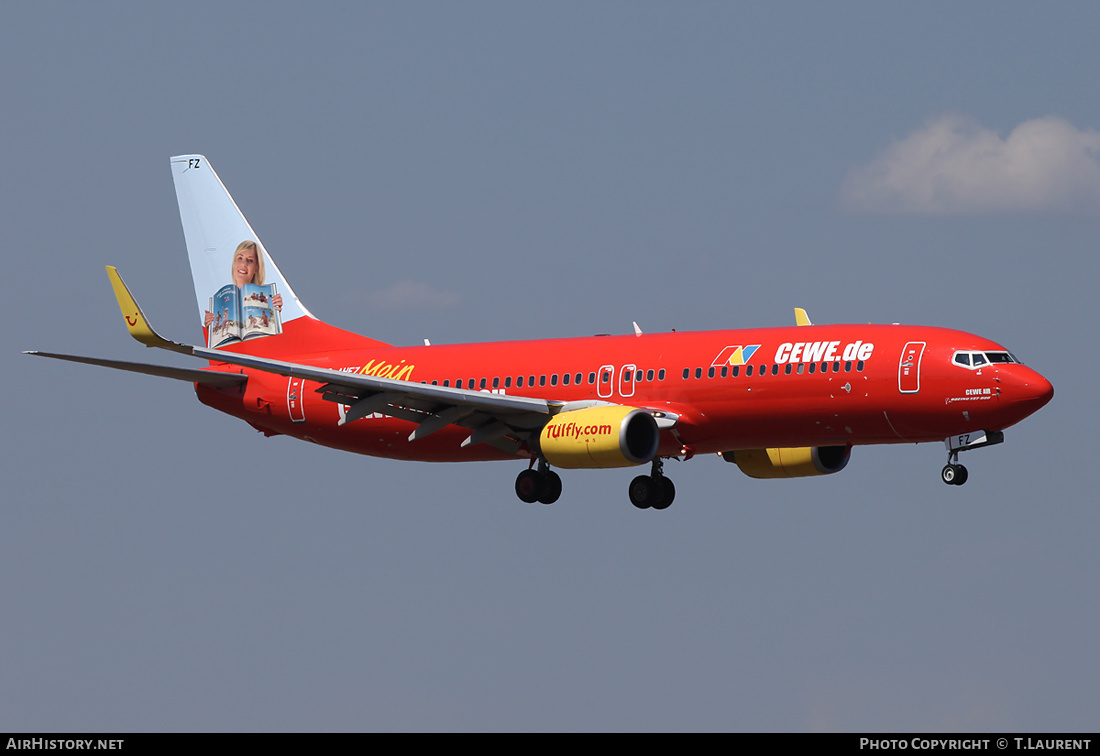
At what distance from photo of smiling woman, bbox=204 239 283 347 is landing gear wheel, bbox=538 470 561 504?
13750 mm

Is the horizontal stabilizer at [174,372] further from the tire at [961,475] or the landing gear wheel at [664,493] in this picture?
the tire at [961,475]

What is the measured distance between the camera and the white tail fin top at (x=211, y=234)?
64.2 meters

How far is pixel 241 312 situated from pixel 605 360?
16.5 metres

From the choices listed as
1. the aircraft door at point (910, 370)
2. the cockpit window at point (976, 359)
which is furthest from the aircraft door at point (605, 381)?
the cockpit window at point (976, 359)

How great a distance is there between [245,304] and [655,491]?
58.6 feet

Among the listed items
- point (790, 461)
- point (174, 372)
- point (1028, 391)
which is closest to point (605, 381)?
point (790, 461)

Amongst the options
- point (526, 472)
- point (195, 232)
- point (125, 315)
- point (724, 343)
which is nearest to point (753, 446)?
point (724, 343)

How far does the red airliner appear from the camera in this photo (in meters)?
48.6

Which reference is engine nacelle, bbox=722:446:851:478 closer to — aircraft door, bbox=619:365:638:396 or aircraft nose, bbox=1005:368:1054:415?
aircraft door, bbox=619:365:638:396

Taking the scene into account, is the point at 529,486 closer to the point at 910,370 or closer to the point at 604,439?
the point at 604,439

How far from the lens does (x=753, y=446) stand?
51.8m

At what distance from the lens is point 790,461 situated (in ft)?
186

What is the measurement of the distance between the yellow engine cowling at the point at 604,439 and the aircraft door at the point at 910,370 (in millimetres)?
7163
